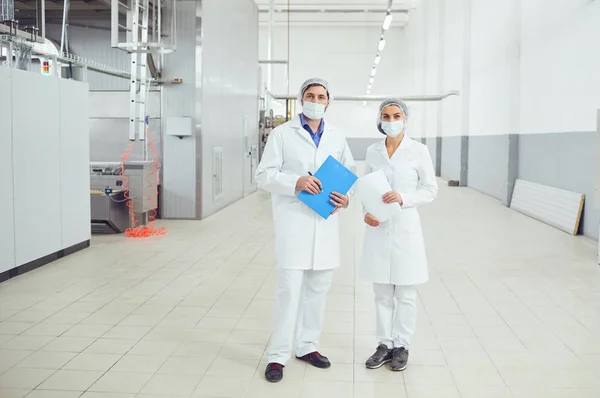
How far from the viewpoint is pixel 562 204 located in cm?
907

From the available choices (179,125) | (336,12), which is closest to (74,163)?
(179,125)

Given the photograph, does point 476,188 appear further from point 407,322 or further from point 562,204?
point 407,322

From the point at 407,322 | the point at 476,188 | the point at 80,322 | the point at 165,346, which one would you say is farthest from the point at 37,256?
the point at 476,188

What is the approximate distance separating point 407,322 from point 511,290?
7.44 ft

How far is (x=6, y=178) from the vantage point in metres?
5.49

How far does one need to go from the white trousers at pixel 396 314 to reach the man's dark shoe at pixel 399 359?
0.03 metres

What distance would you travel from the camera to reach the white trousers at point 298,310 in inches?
130

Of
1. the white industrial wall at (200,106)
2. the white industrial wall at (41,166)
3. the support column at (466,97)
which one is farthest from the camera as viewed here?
the support column at (466,97)

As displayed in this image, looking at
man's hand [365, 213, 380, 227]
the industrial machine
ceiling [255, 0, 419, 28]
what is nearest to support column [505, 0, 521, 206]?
the industrial machine

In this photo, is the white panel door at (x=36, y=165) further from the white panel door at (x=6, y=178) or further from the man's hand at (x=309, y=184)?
the man's hand at (x=309, y=184)

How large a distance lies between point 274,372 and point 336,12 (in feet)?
72.4

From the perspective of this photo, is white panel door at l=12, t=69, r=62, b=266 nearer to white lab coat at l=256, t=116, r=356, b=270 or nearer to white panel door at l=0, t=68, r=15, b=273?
white panel door at l=0, t=68, r=15, b=273

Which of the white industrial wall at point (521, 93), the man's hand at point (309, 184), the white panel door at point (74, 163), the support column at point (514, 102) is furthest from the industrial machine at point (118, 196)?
the support column at point (514, 102)

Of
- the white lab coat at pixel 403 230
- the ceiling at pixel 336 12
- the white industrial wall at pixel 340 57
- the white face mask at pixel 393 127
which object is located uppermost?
the ceiling at pixel 336 12
